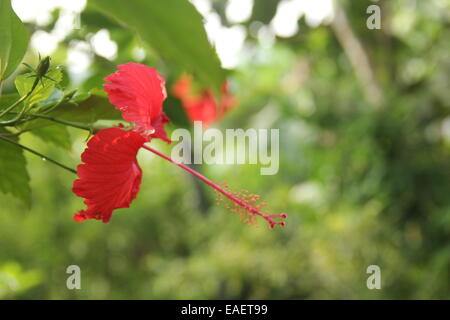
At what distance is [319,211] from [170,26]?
4.17 feet

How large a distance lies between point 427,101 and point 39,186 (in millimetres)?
1099

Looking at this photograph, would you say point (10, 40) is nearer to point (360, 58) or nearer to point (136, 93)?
point (136, 93)

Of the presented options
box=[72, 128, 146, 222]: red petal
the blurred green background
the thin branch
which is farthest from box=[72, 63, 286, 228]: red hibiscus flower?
the thin branch

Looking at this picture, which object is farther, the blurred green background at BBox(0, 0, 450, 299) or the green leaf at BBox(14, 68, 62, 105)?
the blurred green background at BBox(0, 0, 450, 299)

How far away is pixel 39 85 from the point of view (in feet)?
0.84

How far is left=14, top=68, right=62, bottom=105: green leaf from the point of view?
251 millimetres

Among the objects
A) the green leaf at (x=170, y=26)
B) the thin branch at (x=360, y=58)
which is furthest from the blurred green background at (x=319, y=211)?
the green leaf at (x=170, y=26)

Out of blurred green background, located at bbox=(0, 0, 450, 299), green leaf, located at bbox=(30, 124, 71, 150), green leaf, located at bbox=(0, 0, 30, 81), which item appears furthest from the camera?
blurred green background, located at bbox=(0, 0, 450, 299)

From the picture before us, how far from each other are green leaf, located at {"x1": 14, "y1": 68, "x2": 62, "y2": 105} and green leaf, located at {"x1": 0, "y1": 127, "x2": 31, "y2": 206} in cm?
6

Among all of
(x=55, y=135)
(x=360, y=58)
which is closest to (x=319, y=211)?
(x=360, y=58)

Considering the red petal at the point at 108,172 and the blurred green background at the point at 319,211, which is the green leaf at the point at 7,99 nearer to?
the red petal at the point at 108,172

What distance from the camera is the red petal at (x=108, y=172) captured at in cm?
26

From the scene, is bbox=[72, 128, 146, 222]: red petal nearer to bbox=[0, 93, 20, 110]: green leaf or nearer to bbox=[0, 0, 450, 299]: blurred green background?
bbox=[0, 93, 20, 110]: green leaf

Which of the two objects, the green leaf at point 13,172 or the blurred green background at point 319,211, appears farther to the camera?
the blurred green background at point 319,211
